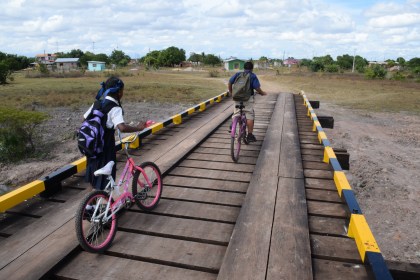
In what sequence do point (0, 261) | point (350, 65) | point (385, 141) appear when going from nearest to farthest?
point (0, 261) → point (385, 141) → point (350, 65)

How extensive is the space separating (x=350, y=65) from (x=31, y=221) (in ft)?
297

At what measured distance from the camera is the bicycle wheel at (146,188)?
3779 mm

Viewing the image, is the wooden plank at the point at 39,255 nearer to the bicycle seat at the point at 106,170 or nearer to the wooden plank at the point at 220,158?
the bicycle seat at the point at 106,170

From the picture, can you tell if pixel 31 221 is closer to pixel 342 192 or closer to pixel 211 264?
pixel 211 264

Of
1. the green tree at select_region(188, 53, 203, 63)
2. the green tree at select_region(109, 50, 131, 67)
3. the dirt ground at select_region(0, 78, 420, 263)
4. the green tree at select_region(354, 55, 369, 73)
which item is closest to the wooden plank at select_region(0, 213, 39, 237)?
the dirt ground at select_region(0, 78, 420, 263)

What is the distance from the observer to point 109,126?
339 centimetres

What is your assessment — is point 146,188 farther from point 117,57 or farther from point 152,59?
point 117,57

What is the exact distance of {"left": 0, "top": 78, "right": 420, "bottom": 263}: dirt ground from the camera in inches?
285

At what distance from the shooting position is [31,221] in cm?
358

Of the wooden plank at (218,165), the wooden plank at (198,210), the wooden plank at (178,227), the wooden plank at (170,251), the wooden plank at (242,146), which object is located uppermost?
the wooden plank at (242,146)

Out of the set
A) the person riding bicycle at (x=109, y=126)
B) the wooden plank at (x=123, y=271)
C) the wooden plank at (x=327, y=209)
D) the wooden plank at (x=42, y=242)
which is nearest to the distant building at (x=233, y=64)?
the wooden plank at (x=42, y=242)

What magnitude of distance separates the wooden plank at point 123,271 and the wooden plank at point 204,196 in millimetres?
1365

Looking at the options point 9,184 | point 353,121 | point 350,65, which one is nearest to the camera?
point 9,184

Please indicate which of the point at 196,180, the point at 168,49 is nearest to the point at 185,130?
the point at 196,180
